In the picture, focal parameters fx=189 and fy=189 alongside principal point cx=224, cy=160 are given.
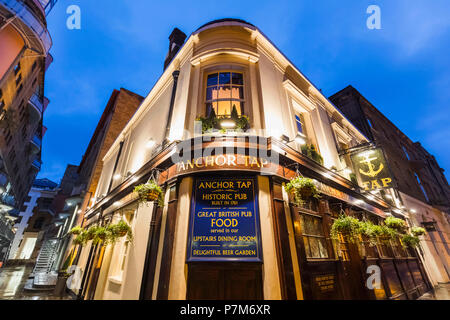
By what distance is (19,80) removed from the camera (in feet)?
64.7

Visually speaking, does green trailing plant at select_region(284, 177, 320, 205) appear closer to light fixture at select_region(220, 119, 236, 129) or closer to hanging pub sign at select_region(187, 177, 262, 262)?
hanging pub sign at select_region(187, 177, 262, 262)

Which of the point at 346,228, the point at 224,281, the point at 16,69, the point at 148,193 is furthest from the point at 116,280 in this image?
the point at 16,69

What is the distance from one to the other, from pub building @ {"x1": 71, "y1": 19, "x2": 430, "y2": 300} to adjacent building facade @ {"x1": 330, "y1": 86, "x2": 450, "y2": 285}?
6.52 meters

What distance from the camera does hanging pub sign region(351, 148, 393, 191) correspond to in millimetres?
8844

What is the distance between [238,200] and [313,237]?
319 cm

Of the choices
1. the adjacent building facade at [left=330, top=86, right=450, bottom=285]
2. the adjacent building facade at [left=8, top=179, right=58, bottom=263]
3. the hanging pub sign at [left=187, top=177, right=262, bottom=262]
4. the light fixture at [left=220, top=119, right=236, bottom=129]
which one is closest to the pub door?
the hanging pub sign at [left=187, top=177, right=262, bottom=262]

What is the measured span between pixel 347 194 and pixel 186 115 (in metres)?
7.92

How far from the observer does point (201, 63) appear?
788 cm

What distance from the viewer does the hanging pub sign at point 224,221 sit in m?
4.56

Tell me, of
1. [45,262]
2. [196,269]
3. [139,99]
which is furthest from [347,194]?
[45,262]

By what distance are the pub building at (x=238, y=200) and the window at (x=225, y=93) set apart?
1.8 inches

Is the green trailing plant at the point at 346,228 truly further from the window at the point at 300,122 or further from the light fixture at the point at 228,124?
the light fixture at the point at 228,124
